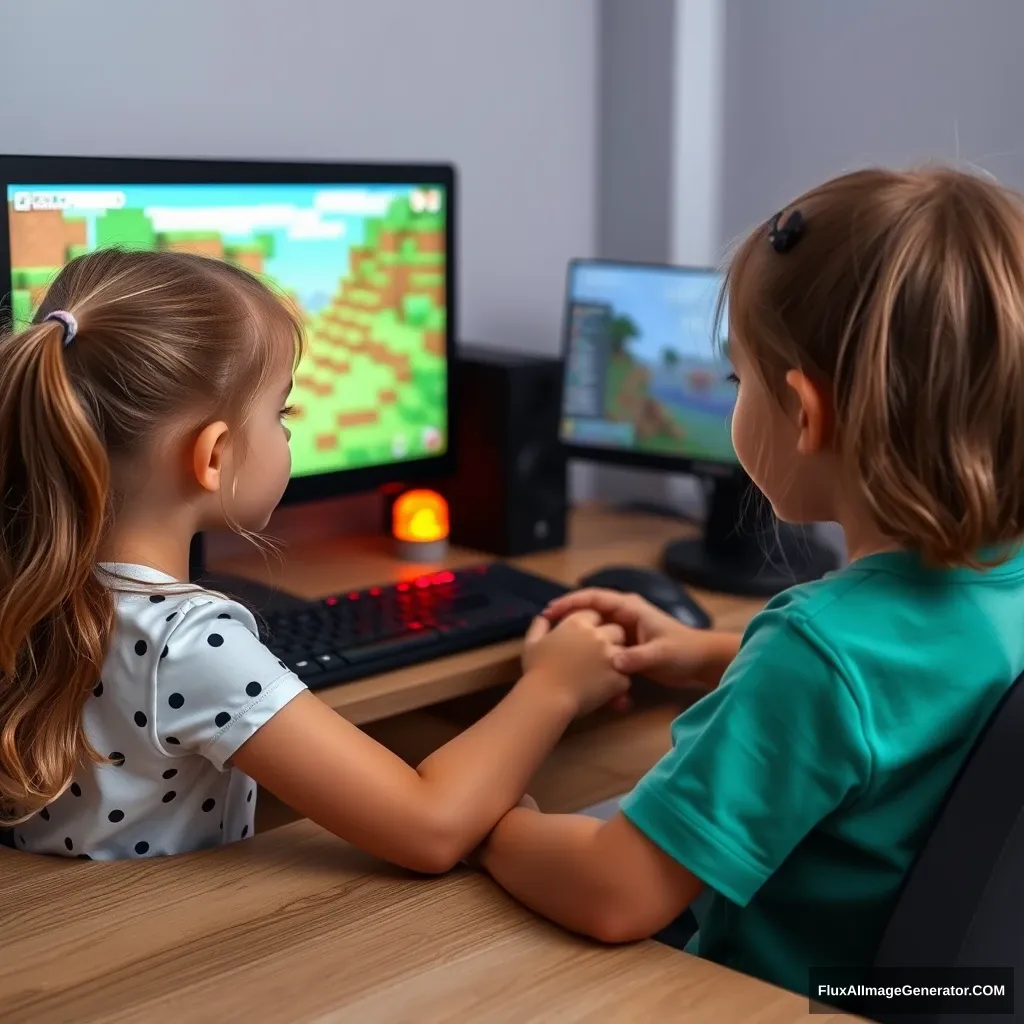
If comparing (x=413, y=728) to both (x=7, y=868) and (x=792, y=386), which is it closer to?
(x=7, y=868)

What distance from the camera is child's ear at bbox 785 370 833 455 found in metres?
0.91

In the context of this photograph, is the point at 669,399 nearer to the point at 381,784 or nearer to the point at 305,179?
the point at 305,179

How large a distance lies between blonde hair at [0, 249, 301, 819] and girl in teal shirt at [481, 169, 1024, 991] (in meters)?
0.38

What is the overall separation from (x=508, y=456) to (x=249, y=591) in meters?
0.40

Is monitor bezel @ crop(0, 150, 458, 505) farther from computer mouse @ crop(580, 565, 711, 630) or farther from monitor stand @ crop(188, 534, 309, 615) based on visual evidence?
computer mouse @ crop(580, 565, 711, 630)

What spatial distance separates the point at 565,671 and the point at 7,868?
502 millimetres

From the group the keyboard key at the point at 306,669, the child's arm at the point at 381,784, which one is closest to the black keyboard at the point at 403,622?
the keyboard key at the point at 306,669

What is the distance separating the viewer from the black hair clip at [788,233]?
92 centimetres

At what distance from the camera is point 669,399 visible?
1.86 meters

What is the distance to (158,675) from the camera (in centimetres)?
101

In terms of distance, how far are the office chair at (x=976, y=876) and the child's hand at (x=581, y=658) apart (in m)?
0.40

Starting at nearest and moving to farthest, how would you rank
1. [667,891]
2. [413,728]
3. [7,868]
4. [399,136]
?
[667,891]
[7,868]
[413,728]
[399,136]

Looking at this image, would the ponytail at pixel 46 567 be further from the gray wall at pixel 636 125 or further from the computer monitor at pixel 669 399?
the gray wall at pixel 636 125

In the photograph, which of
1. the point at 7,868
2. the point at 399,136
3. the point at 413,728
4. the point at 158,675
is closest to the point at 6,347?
the point at 158,675
